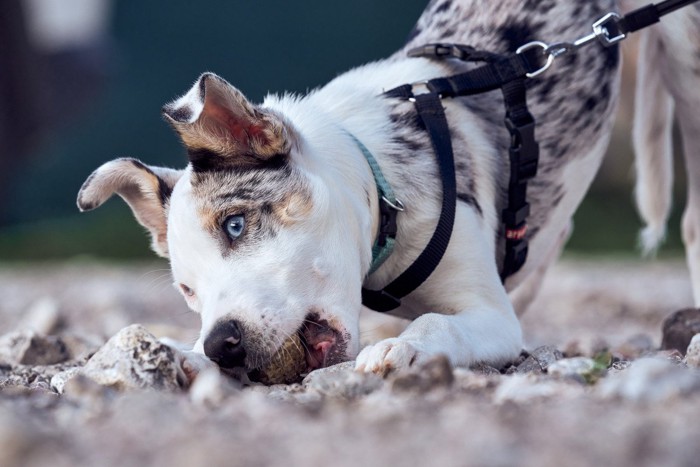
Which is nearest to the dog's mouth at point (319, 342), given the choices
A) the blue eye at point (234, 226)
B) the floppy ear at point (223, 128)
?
the blue eye at point (234, 226)

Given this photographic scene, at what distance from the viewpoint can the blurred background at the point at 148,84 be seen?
13.6 metres

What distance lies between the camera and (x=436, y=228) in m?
3.56

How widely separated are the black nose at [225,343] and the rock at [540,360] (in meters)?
0.97

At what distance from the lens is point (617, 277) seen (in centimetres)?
891

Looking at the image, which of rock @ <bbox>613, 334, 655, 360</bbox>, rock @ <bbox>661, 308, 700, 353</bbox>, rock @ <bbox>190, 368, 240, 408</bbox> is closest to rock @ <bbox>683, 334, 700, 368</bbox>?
rock @ <bbox>613, 334, 655, 360</bbox>

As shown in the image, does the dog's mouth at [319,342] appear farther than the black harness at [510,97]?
No

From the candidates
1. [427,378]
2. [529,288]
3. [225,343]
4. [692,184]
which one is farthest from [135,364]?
[692,184]

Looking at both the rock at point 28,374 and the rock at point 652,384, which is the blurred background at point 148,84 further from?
the rock at point 652,384

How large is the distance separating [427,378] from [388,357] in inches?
17.5

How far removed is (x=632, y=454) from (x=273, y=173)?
1.94 m

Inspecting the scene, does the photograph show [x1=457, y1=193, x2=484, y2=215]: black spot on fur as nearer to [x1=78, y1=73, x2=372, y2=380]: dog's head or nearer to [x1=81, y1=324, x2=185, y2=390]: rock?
[x1=78, y1=73, x2=372, y2=380]: dog's head

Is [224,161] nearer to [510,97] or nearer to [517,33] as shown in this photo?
[510,97]

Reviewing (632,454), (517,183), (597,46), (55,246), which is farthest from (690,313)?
(55,246)

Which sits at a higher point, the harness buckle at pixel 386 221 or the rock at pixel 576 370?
the harness buckle at pixel 386 221
